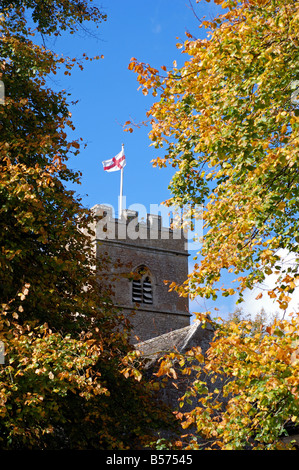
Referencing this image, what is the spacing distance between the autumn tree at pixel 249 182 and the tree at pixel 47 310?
1339 millimetres

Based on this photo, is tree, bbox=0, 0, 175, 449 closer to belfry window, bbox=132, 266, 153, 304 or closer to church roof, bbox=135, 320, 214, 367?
church roof, bbox=135, 320, 214, 367

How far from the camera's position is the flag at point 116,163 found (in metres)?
26.4

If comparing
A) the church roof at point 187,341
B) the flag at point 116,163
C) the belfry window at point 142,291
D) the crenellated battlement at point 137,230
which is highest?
the flag at point 116,163

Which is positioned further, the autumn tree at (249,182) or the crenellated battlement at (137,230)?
the crenellated battlement at (137,230)

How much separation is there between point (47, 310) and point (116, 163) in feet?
61.6

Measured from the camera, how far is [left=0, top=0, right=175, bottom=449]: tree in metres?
6.63

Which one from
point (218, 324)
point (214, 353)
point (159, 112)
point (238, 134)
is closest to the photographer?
point (238, 134)

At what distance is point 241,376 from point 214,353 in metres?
1.03

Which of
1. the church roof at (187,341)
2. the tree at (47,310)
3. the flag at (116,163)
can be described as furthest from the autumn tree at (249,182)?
the flag at (116,163)

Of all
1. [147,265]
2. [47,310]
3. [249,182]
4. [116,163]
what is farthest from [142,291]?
[249,182]

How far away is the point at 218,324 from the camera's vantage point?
7.57 meters

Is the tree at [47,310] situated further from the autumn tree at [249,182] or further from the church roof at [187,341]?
the church roof at [187,341]
